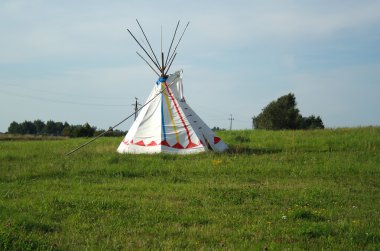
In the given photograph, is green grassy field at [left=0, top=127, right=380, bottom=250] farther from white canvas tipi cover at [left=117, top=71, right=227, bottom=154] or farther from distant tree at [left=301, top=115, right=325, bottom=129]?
distant tree at [left=301, top=115, right=325, bottom=129]

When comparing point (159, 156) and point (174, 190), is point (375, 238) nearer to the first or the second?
point (174, 190)

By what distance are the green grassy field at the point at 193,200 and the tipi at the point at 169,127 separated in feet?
2.83

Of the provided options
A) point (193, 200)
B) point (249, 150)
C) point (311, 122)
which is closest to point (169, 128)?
point (249, 150)

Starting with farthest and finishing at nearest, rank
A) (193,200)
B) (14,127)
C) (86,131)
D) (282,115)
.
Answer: (14,127) → (282,115) → (86,131) → (193,200)

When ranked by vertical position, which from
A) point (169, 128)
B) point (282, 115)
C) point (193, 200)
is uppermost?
point (282, 115)

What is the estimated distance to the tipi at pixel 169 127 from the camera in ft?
47.6

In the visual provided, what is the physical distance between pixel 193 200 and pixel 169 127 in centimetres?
724

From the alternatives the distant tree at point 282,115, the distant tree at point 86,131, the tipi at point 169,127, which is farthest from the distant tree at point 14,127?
the tipi at point 169,127

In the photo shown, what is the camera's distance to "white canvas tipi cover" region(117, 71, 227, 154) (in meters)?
14.5

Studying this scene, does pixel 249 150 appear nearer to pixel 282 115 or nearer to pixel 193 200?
pixel 193 200

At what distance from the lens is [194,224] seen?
6.19 m

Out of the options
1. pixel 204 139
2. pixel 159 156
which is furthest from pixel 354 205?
pixel 204 139

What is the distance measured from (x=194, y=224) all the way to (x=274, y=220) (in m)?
1.08

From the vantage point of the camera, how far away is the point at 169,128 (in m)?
14.8
